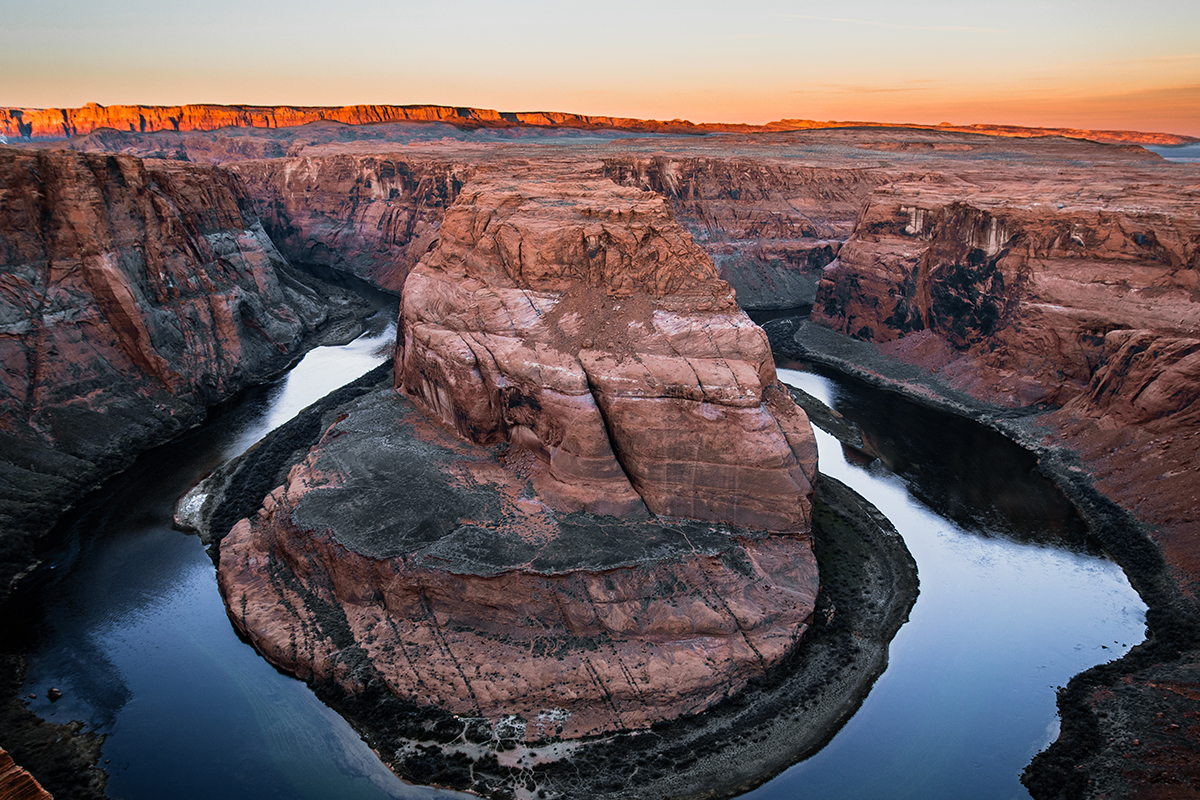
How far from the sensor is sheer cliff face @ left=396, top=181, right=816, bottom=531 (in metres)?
23.8

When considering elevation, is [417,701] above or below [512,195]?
below

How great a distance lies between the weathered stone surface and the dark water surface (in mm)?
1912

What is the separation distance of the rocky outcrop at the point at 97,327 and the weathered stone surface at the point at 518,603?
42.3 feet

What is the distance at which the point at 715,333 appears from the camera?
1003 inches

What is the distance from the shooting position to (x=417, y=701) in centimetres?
2025

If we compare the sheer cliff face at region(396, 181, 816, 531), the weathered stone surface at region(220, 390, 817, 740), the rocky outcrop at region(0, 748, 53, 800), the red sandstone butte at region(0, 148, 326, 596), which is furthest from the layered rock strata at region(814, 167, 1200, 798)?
the red sandstone butte at region(0, 148, 326, 596)

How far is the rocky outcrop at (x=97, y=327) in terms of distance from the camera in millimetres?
32656

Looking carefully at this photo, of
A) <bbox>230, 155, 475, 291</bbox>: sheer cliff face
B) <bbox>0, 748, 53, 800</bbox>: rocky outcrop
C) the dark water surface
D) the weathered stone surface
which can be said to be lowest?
the dark water surface

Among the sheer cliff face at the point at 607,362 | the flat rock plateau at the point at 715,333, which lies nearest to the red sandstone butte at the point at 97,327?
the flat rock plateau at the point at 715,333

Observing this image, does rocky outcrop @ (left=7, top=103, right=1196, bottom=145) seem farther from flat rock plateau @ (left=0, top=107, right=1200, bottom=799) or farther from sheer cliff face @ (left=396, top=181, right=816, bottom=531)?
sheer cliff face @ (left=396, top=181, right=816, bottom=531)

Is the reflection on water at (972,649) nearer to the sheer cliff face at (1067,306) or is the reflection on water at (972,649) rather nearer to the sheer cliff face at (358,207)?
the sheer cliff face at (1067,306)

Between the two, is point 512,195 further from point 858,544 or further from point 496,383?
point 858,544

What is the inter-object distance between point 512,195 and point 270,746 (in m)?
22.6

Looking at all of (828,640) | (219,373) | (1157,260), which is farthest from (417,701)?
(1157,260)
